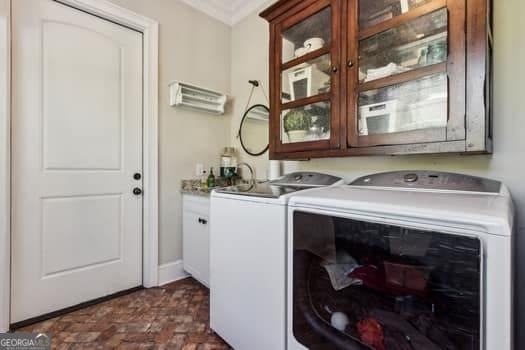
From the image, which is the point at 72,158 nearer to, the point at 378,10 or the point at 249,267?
the point at 249,267

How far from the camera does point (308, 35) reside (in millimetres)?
1591

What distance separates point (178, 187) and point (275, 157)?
108cm

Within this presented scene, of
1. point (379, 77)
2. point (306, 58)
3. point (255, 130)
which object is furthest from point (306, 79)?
point (255, 130)

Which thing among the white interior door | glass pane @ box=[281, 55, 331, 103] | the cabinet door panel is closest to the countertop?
the cabinet door panel

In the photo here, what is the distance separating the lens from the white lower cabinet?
1.94 m

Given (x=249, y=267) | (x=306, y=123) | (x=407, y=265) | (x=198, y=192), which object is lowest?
(x=249, y=267)

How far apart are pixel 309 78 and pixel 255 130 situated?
3.05 ft

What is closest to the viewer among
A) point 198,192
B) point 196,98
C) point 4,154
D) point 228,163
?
point 4,154

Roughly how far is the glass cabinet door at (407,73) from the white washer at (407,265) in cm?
26

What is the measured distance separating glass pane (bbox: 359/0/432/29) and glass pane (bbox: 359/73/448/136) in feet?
1.15

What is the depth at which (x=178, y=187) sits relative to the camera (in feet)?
7.51

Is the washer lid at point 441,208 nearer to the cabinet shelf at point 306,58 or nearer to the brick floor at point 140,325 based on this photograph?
the cabinet shelf at point 306,58

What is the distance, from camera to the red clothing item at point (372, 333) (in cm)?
91

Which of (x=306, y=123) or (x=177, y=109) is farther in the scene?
(x=177, y=109)
